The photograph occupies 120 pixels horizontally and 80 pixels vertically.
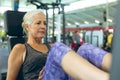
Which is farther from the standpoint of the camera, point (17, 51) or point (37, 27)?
point (37, 27)

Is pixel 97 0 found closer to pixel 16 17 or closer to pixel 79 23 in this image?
pixel 16 17

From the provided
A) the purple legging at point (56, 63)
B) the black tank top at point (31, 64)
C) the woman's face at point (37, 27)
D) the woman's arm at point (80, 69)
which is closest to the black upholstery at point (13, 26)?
the woman's face at point (37, 27)

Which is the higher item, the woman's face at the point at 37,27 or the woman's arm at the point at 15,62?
the woman's face at the point at 37,27

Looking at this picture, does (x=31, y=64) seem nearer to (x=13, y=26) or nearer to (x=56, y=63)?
(x=13, y=26)

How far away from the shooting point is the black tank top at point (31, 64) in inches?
69.4

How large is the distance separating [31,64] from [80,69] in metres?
0.99

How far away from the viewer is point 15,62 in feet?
5.62

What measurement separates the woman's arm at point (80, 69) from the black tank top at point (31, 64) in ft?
2.83

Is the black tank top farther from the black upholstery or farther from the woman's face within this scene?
the black upholstery

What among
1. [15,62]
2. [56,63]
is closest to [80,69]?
[56,63]

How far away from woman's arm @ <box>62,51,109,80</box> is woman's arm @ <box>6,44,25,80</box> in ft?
2.76

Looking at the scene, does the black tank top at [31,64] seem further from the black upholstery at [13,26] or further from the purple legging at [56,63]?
the purple legging at [56,63]

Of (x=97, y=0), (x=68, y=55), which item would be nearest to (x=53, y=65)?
(x=68, y=55)

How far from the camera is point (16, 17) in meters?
2.11
